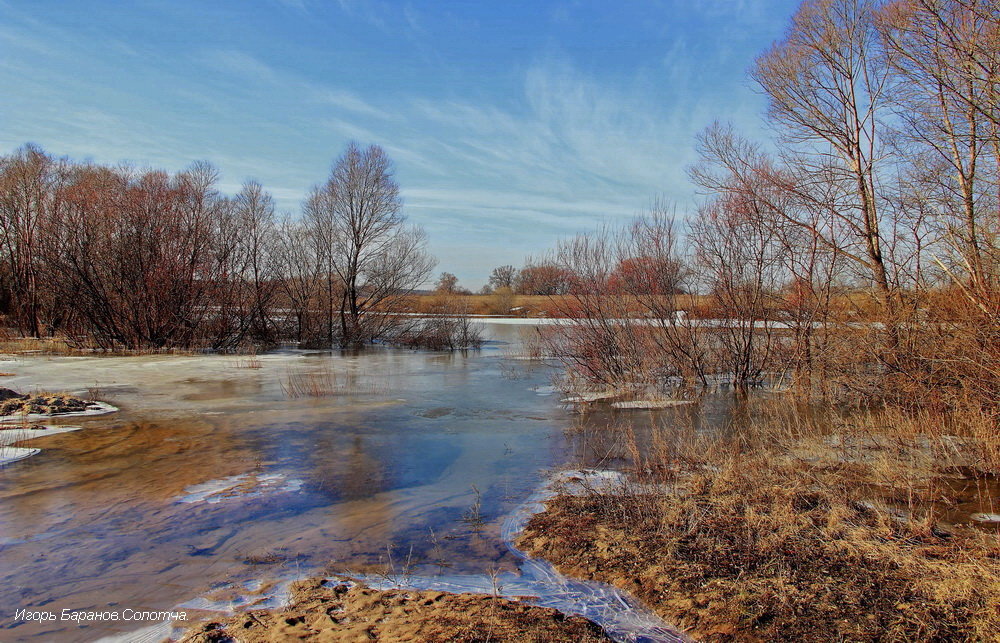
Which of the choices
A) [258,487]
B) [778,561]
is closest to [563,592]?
[778,561]

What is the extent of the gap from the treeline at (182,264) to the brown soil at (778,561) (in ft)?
69.7

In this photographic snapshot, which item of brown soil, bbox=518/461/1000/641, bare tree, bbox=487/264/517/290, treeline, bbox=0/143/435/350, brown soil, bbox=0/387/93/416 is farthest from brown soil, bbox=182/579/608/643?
bare tree, bbox=487/264/517/290

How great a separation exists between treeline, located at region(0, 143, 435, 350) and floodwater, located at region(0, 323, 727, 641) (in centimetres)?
875

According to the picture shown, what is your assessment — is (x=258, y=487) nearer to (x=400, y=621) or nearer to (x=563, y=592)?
(x=400, y=621)

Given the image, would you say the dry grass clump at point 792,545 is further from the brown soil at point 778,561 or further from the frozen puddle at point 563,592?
the frozen puddle at point 563,592

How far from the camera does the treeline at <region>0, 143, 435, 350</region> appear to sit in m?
21.9

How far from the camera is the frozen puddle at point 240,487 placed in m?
6.30

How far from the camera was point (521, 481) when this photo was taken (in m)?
7.03

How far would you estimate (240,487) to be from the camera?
A: 667cm

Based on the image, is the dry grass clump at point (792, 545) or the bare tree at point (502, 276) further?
the bare tree at point (502, 276)

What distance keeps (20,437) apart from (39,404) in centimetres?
231

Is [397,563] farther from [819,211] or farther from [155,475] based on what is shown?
[819,211]

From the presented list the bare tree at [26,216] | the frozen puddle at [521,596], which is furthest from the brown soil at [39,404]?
the bare tree at [26,216]

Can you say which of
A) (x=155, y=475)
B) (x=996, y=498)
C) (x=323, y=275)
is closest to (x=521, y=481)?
(x=155, y=475)
